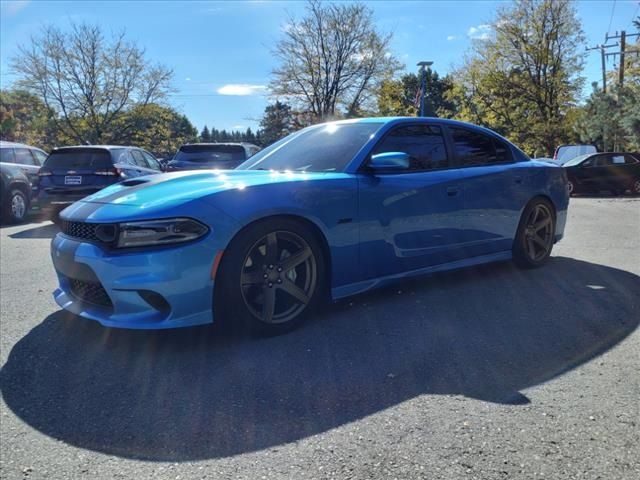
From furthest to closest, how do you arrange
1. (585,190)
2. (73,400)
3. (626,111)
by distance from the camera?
1. (626,111)
2. (585,190)
3. (73,400)

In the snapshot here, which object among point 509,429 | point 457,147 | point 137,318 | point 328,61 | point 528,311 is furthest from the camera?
point 328,61

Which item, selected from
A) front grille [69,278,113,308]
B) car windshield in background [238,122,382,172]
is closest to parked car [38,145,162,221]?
car windshield in background [238,122,382,172]

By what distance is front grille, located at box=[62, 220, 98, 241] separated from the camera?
9.67 ft

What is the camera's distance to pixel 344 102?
29953 mm

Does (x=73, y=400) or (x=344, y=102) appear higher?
(x=344, y=102)

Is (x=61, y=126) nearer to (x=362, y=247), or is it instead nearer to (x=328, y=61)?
(x=328, y=61)

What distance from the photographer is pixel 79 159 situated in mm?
9000

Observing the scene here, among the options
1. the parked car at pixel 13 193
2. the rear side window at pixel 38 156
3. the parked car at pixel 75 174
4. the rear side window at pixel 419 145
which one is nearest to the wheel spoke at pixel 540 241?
the rear side window at pixel 419 145

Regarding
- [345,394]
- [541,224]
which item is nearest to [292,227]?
[345,394]

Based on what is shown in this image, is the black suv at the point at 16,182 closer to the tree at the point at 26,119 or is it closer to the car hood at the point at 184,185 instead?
the car hood at the point at 184,185

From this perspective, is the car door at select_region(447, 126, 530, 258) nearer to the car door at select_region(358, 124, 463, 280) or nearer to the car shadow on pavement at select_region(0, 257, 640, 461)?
the car door at select_region(358, 124, 463, 280)

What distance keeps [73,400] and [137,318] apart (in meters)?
0.55

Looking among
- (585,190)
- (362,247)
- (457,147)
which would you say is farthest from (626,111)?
(362,247)

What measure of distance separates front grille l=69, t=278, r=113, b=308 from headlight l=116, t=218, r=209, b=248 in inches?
13.4
